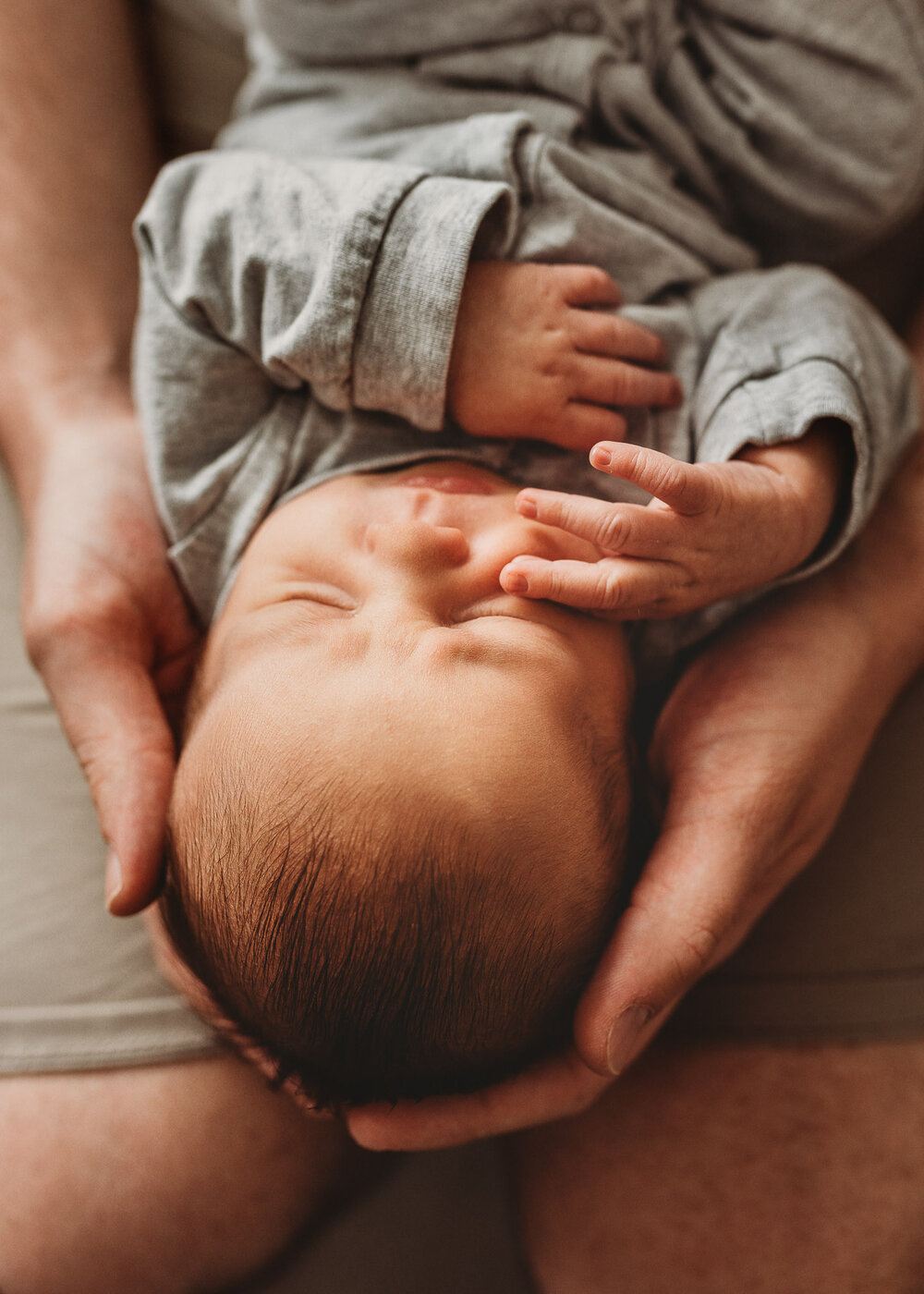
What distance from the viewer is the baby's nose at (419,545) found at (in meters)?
0.66

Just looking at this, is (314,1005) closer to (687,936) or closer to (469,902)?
(469,902)

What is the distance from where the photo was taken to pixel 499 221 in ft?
2.51

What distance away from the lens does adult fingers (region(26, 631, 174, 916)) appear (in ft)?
2.23

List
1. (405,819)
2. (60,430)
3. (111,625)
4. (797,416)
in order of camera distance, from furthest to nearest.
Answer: (60,430)
(111,625)
(797,416)
(405,819)

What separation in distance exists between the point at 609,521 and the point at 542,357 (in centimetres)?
21

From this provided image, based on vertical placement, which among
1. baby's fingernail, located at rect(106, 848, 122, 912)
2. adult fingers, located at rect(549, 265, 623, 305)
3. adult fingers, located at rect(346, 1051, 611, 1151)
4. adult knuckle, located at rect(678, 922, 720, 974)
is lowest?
adult fingers, located at rect(346, 1051, 611, 1151)

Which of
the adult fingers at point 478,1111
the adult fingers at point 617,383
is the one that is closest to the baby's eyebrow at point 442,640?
the adult fingers at point 617,383

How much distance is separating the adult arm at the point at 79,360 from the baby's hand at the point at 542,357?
0.38m

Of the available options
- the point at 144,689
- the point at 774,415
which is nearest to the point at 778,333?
the point at 774,415

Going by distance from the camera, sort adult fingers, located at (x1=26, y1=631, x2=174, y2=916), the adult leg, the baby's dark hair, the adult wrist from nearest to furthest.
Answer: the baby's dark hair → adult fingers, located at (x1=26, y1=631, x2=174, y2=916) → the adult leg → the adult wrist

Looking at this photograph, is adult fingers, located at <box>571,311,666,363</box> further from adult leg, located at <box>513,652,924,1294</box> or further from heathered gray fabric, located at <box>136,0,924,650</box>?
adult leg, located at <box>513,652,924,1294</box>

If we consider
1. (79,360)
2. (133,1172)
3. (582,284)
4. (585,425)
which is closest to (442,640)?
(585,425)

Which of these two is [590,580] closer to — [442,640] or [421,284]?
[442,640]

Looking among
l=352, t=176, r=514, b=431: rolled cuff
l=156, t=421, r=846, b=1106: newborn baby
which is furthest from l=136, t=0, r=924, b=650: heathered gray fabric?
l=156, t=421, r=846, b=1106: newborn baby
